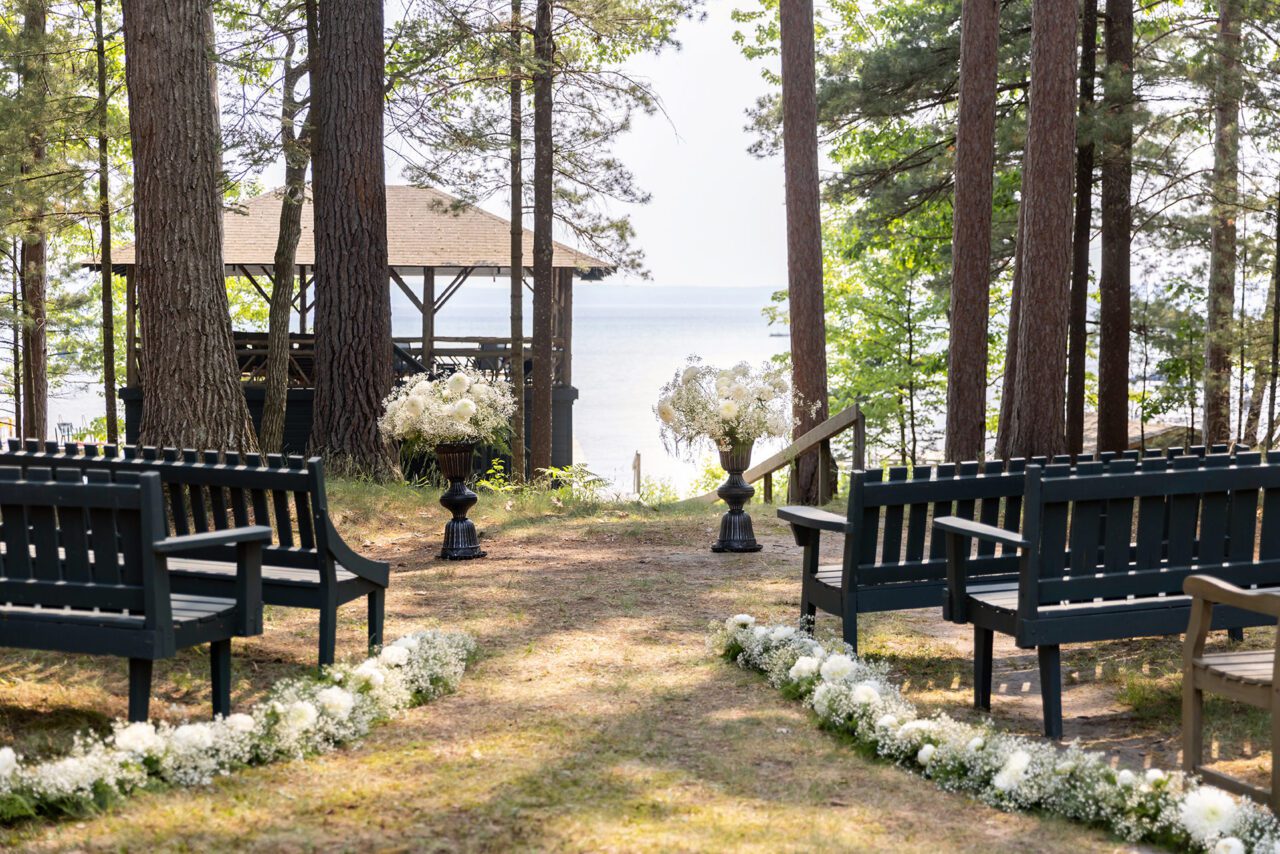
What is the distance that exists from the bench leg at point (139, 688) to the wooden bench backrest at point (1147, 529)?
300cm

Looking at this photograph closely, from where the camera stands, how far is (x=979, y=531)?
4.43 m

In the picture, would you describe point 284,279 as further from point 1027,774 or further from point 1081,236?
point 1027,774

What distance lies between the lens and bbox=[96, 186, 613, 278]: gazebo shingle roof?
810 inches

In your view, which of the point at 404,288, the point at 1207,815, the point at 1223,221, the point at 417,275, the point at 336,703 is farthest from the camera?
the point at 417,275

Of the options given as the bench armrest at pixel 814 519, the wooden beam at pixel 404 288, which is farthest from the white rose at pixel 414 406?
the wooden beam at pixel 404 288

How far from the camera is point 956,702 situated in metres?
4.82

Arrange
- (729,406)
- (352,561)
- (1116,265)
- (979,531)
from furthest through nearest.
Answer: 1. (1116,265)
2. (729,406)
3. (352,561)
4. (979,531)

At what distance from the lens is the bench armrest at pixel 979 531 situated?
14.1ft

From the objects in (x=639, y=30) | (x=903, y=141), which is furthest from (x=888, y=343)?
(x=639, y=30)

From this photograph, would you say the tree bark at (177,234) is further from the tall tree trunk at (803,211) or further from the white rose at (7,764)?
the tall tree trunk at (803,211)

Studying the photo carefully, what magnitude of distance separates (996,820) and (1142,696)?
1683 mm

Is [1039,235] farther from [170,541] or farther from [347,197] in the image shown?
[170,541]

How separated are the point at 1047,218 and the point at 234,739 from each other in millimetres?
9486

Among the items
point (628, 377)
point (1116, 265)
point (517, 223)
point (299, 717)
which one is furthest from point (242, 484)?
point (628, 377)
